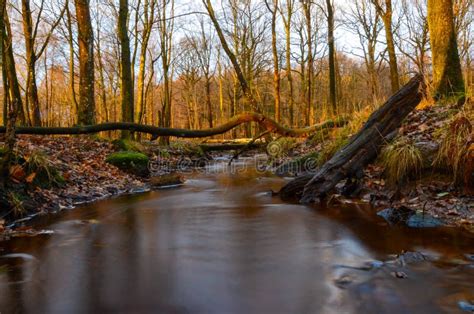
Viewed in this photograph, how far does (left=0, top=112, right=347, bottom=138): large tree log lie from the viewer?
9.54 m

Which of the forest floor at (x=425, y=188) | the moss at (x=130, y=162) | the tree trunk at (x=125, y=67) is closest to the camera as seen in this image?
the forest floor at (x=425, y=188)

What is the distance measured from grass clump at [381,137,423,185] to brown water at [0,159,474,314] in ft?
2.83

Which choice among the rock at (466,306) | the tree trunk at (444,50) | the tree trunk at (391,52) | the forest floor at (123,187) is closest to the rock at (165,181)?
the forest floor at (123,187)

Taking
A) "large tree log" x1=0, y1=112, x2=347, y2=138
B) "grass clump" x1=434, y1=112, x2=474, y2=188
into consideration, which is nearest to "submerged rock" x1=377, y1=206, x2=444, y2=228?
"grass clump" x1=434, y1=112, x2=474, y2=188

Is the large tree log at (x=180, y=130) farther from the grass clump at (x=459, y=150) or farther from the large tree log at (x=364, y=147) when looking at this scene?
the grass clump at (x=459, y=150)

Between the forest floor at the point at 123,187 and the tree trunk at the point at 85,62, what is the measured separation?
6.48ft

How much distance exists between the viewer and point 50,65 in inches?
1441

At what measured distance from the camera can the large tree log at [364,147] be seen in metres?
6.29

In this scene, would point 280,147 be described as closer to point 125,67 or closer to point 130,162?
point 130,162

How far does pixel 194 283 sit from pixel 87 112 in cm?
1020

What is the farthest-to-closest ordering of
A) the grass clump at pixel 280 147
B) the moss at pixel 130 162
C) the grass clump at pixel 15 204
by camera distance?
the grass clump at pixel 280 147, the moss at pixel 130 162, the grass clump at pixel 15 204

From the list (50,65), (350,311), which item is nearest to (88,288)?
(350,311)

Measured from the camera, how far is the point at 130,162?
1027cm

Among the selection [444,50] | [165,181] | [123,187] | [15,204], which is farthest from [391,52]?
[15,204]
